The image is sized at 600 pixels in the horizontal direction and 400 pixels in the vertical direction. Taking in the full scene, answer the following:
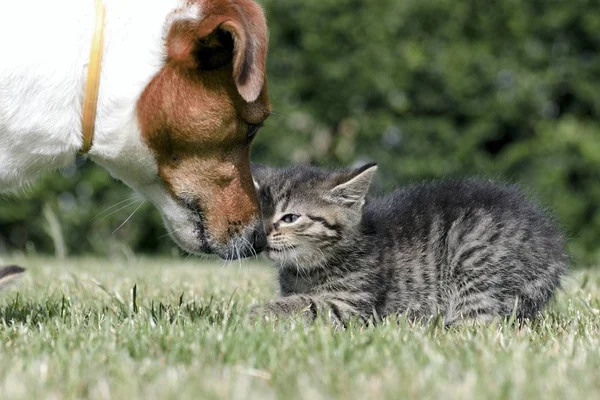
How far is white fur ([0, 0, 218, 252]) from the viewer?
3473 millimetres

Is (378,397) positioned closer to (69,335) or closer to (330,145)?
(69,335)

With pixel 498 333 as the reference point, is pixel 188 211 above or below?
above

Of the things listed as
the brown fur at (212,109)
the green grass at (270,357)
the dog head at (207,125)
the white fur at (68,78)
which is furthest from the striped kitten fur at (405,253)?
the white fur at (68,78)

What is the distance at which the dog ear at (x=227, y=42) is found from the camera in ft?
11.7

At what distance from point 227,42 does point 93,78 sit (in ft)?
1.97

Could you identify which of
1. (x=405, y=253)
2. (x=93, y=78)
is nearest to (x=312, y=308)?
(x=405, y=253)

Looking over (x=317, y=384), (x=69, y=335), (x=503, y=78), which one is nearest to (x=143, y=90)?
(x=69, y=335)

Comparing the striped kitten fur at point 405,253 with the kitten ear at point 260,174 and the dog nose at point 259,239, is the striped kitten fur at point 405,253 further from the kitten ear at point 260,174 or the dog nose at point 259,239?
the dog nose at point 259,239

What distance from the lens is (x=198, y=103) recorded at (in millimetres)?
3730

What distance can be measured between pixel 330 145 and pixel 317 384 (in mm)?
7400

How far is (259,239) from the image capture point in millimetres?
4055

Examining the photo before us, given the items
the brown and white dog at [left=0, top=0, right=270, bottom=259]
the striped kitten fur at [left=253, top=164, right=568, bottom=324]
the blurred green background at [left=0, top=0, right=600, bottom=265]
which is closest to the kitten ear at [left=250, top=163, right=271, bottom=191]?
the striped kitten fur at [left=253, top=164, right=568, bottom=324]

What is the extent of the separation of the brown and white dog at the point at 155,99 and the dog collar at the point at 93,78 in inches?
0.9

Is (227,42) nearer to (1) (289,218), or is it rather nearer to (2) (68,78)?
(2) (68,78)
